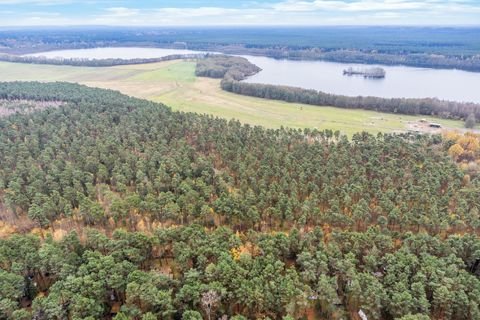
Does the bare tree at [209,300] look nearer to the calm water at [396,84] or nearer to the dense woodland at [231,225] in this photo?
the dense woodland at [231,225]

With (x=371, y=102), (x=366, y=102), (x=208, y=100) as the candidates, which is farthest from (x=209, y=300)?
(x=371, y=102)

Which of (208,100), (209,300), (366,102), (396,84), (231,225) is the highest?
(396,84)

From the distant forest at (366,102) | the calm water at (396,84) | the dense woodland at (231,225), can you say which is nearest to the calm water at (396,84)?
the calm water at (396,84)

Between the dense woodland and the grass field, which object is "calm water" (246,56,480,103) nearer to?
the grass field

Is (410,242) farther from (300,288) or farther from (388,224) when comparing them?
(300,288)

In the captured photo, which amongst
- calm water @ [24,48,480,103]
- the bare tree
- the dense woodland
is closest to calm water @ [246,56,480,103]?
calm water @ [24,48,480,103]

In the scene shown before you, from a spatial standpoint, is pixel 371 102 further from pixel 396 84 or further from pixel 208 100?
pixel 208 100
